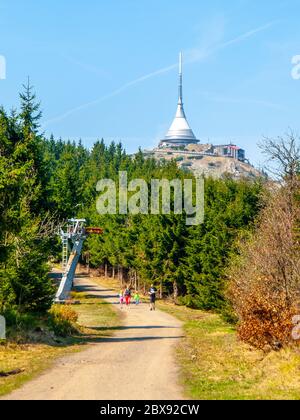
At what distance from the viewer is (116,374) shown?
766 inches

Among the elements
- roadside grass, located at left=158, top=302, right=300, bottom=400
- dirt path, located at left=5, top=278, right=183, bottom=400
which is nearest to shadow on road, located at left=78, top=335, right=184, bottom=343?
dirt path, located at left=5, top=278, right=183, bottom=400

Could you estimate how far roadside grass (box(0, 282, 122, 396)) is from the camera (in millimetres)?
19031

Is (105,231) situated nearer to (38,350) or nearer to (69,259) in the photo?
(69,259)

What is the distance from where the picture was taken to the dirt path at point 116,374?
52.1 ft

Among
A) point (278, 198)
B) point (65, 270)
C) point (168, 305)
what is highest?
point (278, 198)

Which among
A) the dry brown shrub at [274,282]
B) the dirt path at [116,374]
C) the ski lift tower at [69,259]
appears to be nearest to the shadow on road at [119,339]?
the dirt path at [116,374]

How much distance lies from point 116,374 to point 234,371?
4554mm

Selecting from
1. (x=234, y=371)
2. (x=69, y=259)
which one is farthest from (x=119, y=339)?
(x=69, y=259)

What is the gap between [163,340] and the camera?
3222 centimetres

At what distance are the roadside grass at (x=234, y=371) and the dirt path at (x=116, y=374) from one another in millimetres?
682

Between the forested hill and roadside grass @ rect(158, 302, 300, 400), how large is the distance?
9501 mm
